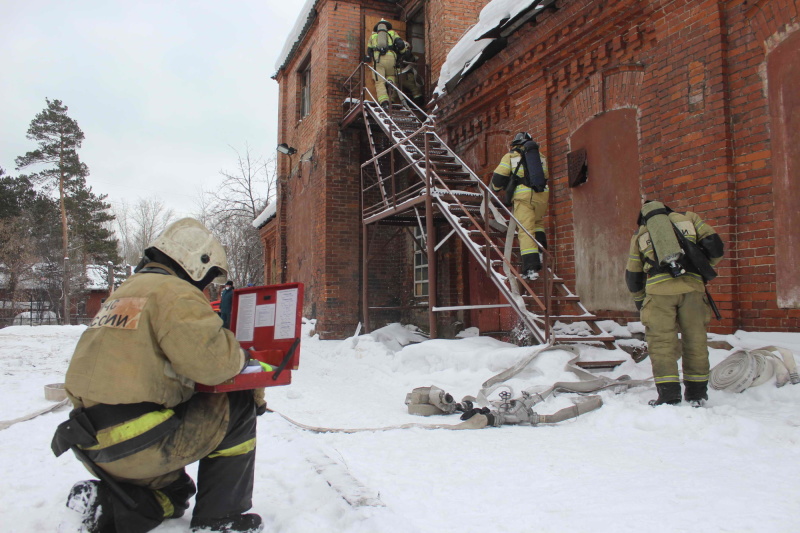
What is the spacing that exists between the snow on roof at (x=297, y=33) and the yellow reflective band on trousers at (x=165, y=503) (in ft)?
42.2

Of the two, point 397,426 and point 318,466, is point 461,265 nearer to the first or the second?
point 397,426

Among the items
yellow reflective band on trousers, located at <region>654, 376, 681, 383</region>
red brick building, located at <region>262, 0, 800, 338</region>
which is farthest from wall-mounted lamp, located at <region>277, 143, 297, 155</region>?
yellow reflective band on trousers, located at <region>654, 376, 681, 383</region>

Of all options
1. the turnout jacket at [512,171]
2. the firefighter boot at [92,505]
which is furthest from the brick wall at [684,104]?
the firefighter boot at [92,505]

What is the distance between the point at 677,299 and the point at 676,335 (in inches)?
11.2

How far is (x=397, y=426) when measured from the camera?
14.1ft

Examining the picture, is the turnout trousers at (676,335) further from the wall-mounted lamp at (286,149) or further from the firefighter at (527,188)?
the wall-mounted lamp at (286,149)

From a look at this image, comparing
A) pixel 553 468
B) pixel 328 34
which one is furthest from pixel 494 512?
pixel 328 34

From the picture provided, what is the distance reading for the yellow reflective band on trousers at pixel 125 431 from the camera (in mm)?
2141

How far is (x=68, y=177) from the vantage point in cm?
3388

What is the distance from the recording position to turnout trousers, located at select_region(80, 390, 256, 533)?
2236 millimetres

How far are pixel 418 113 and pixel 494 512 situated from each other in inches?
416

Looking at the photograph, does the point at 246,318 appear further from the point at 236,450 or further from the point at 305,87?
the point at 305,87

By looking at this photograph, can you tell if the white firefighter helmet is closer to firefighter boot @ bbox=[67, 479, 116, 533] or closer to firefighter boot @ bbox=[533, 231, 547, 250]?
firefighter boot @ bbox=[67, 479, 116, 533]

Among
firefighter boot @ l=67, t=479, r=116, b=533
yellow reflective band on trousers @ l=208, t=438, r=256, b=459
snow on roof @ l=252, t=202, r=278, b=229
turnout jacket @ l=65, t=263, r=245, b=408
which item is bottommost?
firefighter boot @ l=67, t=479, r=116, b=533
